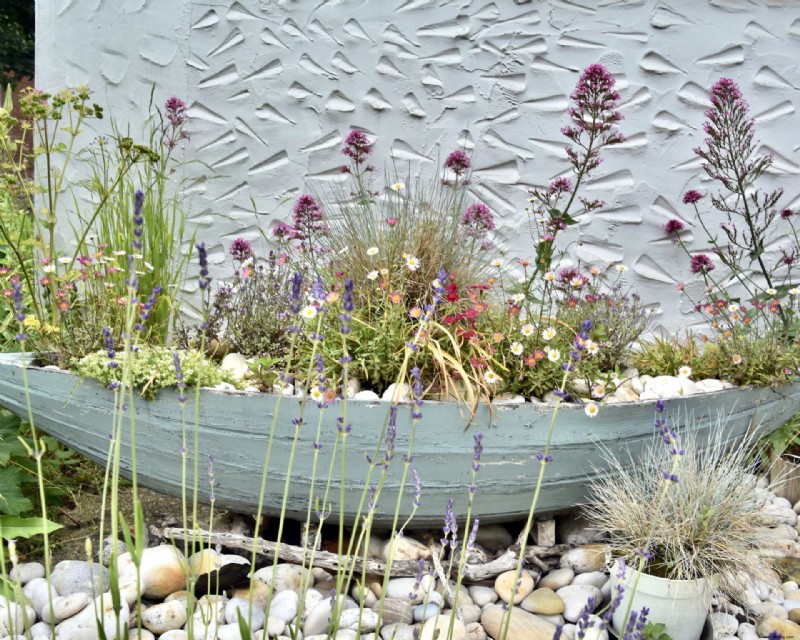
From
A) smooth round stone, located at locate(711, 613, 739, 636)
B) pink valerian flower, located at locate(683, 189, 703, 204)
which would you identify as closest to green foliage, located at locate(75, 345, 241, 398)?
smooth round stone, located at locate(711, 613, 739, 636)

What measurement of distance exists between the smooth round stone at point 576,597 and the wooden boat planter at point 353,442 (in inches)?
9.4

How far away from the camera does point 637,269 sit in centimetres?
329

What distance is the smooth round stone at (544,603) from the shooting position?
6.72 feet

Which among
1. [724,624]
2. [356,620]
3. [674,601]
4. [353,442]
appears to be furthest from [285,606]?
[724,624]

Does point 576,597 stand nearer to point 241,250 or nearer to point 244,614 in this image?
point 244,614

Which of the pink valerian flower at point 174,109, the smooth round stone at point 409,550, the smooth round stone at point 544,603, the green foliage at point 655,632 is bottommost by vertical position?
the smooth round stone at point 544,603

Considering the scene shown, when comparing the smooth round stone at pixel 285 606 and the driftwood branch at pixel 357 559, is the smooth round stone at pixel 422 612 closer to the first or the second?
the driftwood branch at pixel 357 559

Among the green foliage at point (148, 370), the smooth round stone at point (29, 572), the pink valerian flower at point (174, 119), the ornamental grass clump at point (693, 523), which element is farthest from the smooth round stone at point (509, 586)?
the pink valerian flower at point (174, 119)

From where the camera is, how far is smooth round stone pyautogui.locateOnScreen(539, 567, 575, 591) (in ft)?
7.15

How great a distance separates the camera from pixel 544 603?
6.77ft

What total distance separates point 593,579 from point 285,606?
886 mm

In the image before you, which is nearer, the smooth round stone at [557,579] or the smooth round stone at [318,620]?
the smooth round stone at [318,620]

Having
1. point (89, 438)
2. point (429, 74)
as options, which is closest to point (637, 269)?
point (429, 74)

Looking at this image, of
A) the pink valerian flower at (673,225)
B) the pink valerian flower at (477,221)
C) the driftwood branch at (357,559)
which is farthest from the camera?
the pink valerian flower at (673,225)
